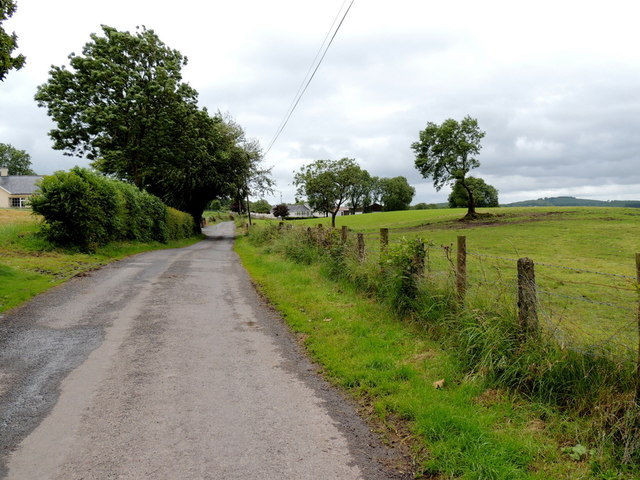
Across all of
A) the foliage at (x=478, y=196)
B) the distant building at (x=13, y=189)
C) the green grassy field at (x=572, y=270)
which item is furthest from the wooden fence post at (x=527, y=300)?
the foliage at (x=478, y=196)

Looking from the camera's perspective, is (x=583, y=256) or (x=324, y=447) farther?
(x=583, y=256)

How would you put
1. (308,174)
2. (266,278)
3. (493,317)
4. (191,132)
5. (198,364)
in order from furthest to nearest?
(308,174)
(191,132)
(266,278)
(198,364)
(493,317)

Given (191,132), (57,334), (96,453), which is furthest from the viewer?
(191,132)

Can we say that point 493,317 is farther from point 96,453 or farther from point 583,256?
point 583,256

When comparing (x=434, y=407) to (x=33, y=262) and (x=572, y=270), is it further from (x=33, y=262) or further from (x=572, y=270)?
(x=33, y=262)

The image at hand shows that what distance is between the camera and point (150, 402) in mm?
4441

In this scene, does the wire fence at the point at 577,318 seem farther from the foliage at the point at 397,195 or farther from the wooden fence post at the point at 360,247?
the foliage at the point at 397,195

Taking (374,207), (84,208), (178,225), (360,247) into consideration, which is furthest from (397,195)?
(360,247)

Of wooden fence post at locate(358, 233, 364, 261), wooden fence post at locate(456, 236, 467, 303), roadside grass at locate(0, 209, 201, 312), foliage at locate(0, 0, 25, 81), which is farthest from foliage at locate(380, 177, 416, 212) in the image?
wooden fence post at locate(456, 236, 467, 303)

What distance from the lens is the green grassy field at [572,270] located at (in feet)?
14.9

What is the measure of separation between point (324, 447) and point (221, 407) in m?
1.29

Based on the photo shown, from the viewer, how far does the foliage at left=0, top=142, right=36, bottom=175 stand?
97.3 m

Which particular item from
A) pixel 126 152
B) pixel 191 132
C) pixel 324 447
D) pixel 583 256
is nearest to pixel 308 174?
pixel 191 132

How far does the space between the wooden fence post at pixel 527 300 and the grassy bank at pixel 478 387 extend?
15 cm
